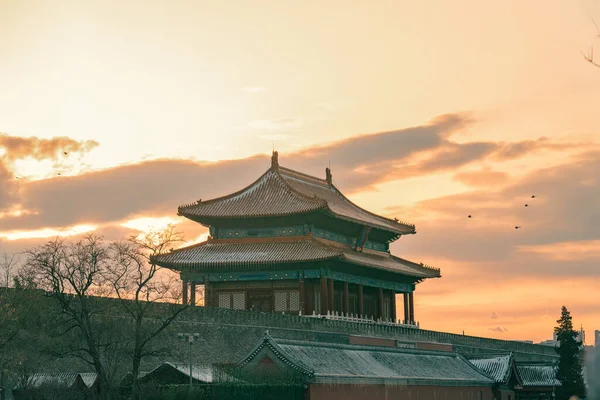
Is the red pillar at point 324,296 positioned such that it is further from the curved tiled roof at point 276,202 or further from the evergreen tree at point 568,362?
the evergreen tree at point 568,362

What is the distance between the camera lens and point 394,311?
8744 cm

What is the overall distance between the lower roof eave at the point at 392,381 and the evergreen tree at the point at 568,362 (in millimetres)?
8553

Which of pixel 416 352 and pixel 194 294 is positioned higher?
pixel 194 294

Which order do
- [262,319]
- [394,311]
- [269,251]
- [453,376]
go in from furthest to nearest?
[394,311] < [269,251] < [453,376] < [262,319]

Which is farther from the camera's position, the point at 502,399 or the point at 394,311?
the point at 394,311

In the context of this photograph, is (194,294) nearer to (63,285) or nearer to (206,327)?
(206,327)

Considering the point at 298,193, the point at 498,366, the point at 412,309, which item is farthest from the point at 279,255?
the point at 412,309

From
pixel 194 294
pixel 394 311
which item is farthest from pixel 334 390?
pixel 394 311

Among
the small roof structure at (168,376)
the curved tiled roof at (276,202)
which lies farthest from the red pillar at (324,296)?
the small roof structure at (168,376)

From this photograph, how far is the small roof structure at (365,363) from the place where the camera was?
4619 centimetres

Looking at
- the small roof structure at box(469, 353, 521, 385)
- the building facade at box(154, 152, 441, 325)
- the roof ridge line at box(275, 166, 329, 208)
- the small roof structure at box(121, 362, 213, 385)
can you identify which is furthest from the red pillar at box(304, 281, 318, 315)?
the small roof structure at box(121, 362, 213, 385)

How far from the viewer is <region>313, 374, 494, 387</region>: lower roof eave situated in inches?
1863


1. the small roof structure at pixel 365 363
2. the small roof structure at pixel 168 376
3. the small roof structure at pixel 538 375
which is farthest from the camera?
the small roof structure at pixel 538 375

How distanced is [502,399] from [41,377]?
33041 mm
